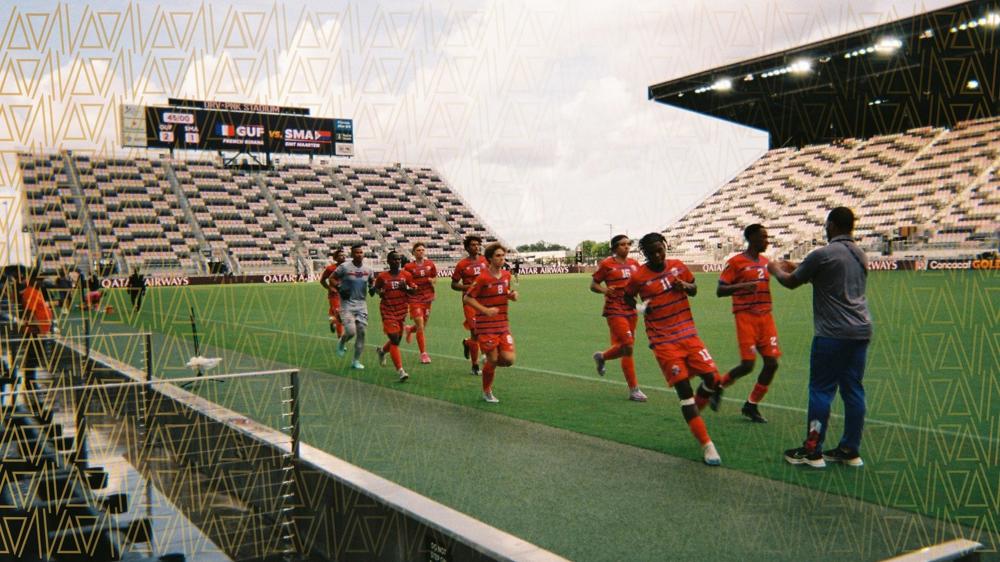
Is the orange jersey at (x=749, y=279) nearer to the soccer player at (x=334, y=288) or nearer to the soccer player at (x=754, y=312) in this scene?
the soccer player at (x=754, y=312)

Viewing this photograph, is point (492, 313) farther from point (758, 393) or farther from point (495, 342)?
point (758, 393)

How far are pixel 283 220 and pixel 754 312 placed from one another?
58.9m

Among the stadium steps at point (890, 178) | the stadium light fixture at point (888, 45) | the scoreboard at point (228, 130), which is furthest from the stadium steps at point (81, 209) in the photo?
the stadium steps at point (890, 178)

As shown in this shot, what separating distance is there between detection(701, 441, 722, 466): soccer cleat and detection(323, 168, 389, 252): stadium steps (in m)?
55.7

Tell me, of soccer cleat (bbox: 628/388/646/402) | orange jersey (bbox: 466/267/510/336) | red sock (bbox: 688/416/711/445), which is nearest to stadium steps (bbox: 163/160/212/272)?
orange jersey (bbox: 466/267/510/336)

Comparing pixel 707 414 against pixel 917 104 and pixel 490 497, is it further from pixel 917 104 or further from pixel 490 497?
pixel 917 104

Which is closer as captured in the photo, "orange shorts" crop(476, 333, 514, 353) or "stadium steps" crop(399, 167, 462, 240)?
"orange shorts" crop(476, 333, 514, 353)

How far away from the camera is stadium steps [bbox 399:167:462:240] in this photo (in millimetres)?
68125

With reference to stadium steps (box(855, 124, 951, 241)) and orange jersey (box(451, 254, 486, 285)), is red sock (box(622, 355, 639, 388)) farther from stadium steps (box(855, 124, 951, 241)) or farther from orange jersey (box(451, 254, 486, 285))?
stadium steps (box(855, 124, 951, 241))

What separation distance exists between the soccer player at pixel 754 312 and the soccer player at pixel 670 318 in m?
0.76

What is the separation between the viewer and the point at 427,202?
235 feet

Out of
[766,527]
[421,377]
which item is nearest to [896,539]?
[766,527]

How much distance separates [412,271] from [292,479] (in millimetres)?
6788

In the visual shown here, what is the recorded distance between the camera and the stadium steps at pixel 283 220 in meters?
55.5
